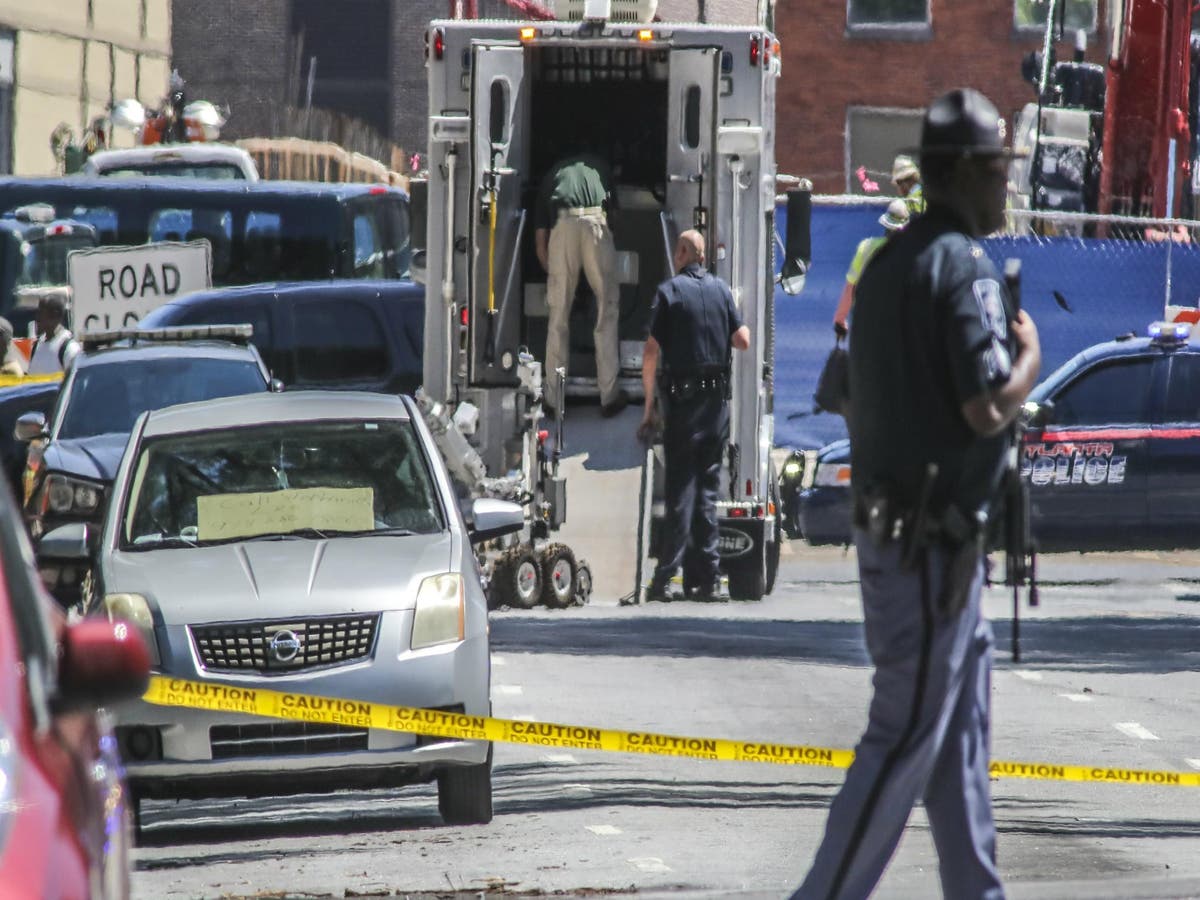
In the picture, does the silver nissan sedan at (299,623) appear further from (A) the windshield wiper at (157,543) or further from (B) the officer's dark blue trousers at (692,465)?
(B) the officer's dark blue trousers at (692,465)

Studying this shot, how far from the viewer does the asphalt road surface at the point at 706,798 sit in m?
7.29

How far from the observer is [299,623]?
8.06 meters

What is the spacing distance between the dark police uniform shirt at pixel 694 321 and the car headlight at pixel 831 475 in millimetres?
2750

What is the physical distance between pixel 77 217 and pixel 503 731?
1547 centimetres

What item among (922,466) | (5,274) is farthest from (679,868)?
(5,274)

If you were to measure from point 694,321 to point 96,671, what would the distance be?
10283mm

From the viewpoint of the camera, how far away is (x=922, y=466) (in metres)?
5.50

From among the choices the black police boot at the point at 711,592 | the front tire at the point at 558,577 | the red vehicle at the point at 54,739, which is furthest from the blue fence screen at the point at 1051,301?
the red vehicle at the point at 54,739

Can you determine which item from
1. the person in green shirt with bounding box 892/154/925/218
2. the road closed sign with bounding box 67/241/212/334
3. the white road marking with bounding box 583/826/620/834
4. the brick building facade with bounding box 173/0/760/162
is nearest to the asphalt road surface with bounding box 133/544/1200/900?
the white road marking with bounding box 583/826/620/834

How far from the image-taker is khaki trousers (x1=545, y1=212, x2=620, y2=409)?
1557 cm

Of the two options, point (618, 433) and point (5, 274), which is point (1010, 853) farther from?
point (5, 274)

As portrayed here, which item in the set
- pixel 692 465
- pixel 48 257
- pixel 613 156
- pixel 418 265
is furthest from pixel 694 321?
pixel 48 257

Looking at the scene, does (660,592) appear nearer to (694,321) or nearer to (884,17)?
(694,321)

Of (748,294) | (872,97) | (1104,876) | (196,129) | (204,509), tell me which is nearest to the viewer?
(1104,876)
